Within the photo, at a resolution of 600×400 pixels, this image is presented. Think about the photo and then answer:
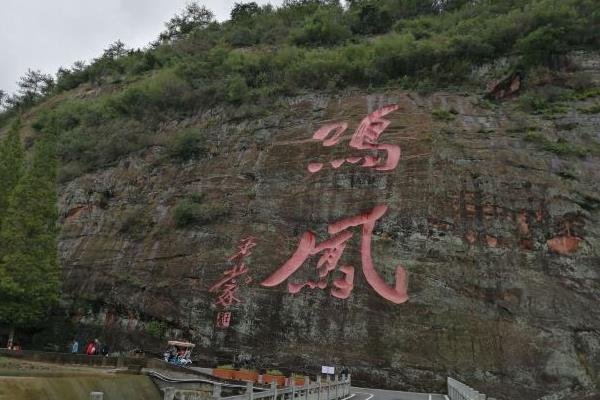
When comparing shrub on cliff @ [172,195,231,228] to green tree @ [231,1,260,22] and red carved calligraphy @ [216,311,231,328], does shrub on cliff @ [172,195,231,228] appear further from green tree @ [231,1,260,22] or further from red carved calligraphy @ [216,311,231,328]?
green tree @ [231,1,260,22]

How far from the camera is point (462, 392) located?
8.22 m

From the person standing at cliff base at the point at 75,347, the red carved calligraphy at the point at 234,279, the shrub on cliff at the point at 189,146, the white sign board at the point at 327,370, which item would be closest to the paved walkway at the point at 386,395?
the white sign board at the point at 327,370

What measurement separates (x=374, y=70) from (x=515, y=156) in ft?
21.1

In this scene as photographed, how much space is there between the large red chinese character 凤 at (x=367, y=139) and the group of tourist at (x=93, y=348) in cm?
772

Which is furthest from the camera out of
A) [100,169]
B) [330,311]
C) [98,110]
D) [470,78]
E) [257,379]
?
[98,110]

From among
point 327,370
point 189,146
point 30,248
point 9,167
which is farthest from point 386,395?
point 9,167

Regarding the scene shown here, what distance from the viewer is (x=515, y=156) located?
14.3m

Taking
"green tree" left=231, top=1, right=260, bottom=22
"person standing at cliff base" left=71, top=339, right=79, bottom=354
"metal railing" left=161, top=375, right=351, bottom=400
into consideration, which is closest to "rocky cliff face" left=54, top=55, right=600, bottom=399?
"person standing at cliff base" left=71, top=339, right=79, bottom=354

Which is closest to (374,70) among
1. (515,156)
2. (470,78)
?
(470,78)

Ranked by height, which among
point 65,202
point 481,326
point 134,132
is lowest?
point 481,326

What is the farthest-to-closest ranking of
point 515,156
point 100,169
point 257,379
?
point 100,169 → point 515,156 → point 257,379

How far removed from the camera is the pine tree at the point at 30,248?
13562 millimetres

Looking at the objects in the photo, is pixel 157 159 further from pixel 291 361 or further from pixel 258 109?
pixel 291 361

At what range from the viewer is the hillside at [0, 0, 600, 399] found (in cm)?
1183
